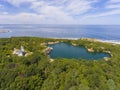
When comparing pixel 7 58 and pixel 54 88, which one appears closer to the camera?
pixel 54 88

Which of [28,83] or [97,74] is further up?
[97,74]

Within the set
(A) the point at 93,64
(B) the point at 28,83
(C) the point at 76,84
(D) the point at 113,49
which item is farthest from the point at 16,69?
(D) the point at 113,49

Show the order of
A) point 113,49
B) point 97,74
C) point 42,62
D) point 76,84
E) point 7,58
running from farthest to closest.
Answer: point 113,49 < point 7,58 < point 42,62 < point 97,74 < point 76,84

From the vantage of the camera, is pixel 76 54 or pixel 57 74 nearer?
pixel 57 74

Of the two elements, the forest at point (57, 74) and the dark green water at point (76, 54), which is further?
the dark green water at point (76, 54)

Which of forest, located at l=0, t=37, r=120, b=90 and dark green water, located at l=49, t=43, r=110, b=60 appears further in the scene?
dark green water, located at l=49, t=43, r=110, b=60

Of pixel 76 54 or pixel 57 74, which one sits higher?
pixel 76 54

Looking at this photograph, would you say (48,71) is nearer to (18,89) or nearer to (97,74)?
(18,89)

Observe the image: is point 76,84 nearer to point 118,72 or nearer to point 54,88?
point 54,88

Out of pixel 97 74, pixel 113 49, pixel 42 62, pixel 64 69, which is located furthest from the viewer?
pixel 113 49
